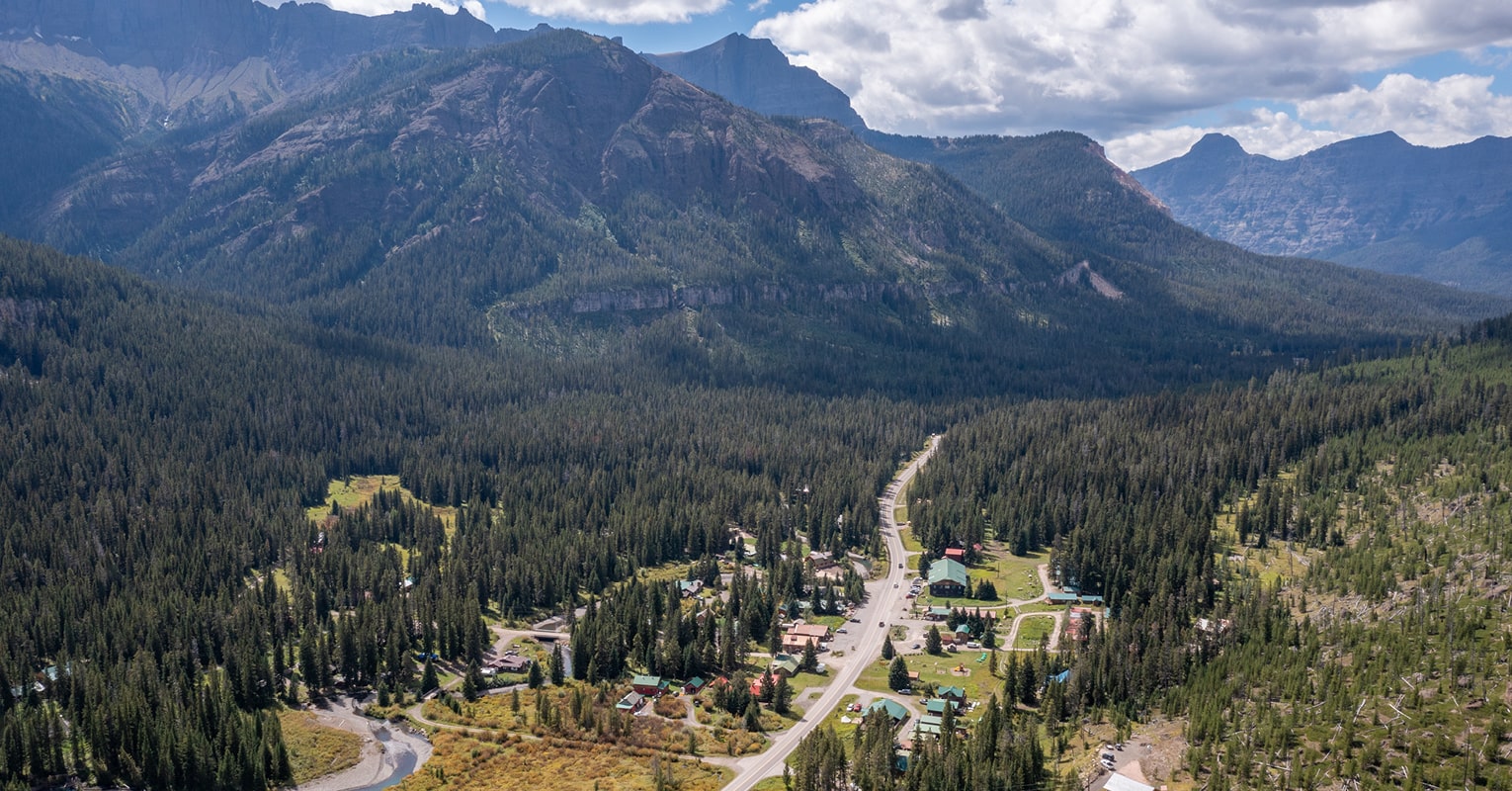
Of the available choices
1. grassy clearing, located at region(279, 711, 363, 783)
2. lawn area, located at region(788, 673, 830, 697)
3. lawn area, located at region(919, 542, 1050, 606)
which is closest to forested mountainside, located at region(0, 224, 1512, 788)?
grassy clearing, located at region(279, 711, 363, 783)

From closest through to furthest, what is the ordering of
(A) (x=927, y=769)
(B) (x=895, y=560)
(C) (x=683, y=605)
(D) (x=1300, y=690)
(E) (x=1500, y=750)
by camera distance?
(E) (x=1500, y=750)
(A) (x=927, y=769)
(D) (x=1300, y=690)
(C) (x=683, y=605)
(B) (x=895, y=560)

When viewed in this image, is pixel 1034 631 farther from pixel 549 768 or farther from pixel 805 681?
pixel 549 768

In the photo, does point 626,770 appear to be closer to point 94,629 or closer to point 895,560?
point 94,629

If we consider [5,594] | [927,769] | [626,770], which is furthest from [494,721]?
[5,594]

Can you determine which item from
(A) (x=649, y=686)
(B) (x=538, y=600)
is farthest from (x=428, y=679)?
(B) (x=538, y=600)

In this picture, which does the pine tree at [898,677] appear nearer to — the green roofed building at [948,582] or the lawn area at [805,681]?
the lawn area at [805,681]

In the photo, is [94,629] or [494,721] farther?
[94,629]

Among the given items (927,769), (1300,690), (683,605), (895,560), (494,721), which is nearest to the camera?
(927,769)
